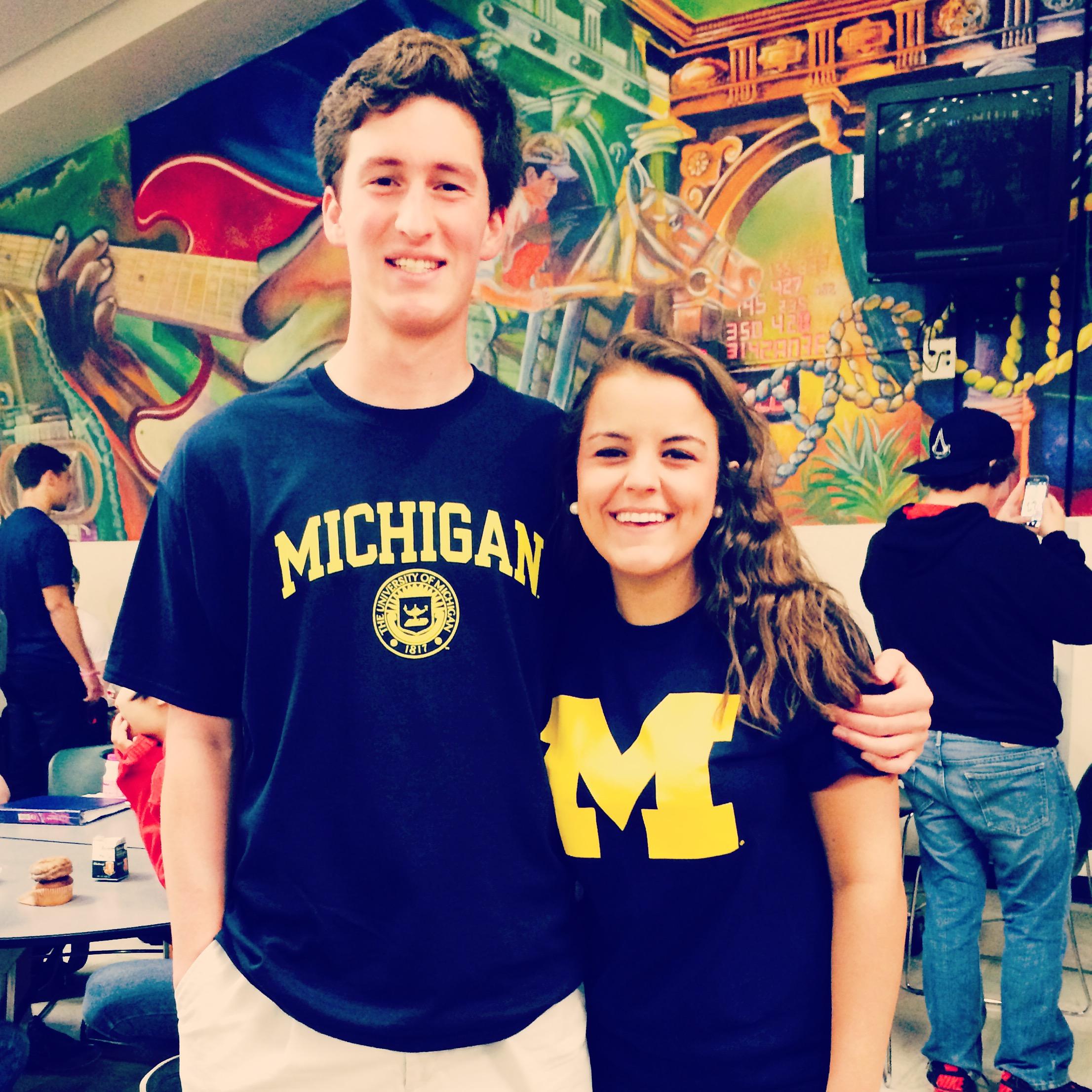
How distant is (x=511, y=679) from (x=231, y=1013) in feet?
1.54

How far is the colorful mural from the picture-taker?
354 centimetres

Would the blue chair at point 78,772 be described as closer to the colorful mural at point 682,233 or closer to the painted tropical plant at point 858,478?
the colorful mural at point 682,233

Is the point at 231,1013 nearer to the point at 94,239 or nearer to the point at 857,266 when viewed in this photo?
the point at 857,266

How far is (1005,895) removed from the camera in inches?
95.8

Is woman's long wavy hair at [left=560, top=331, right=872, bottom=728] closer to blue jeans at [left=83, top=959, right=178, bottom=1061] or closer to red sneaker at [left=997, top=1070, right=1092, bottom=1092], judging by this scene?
blue jeans at [left=83, top=959, right=178, bottom=1061]

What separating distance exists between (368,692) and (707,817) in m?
0.40

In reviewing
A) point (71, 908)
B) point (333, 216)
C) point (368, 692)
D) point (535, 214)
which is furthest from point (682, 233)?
point (368, 692)

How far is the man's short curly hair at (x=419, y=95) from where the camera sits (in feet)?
3.43

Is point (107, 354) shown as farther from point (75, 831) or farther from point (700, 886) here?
point (700, 886)

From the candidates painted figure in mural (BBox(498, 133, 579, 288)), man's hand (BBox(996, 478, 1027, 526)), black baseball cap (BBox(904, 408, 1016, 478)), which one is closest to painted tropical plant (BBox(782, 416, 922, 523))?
man's hand (BBox(996, 478, 1027, 526))

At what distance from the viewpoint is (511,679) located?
101cm

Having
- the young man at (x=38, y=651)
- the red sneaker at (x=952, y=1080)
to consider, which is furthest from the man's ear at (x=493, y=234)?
the young man at (x=38, y=651)

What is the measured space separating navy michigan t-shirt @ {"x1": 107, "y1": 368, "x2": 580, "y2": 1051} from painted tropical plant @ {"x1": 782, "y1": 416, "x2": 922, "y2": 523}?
9.62ft

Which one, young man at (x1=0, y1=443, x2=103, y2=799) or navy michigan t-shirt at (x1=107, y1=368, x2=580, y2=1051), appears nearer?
navy michigan t-shirt at (x1=107, y1=368, x2=580, y2=1051)
